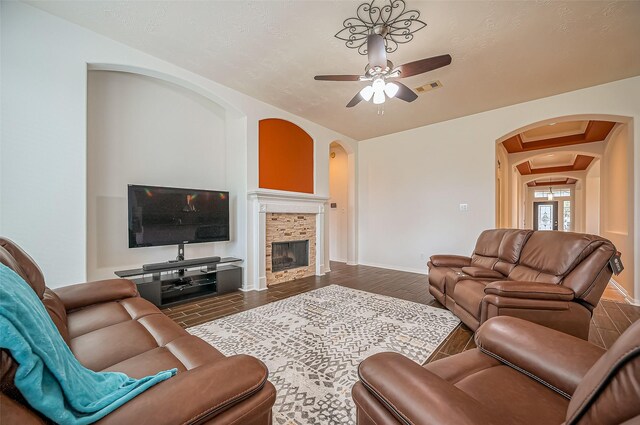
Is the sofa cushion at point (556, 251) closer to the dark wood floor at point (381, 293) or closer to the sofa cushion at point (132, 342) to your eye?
the dark wood floor at point (381, 293)

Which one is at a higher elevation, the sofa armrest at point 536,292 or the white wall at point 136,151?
the white wall at point 136,151

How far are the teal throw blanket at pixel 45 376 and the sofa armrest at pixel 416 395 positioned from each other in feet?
2.35

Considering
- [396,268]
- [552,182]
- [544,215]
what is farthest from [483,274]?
[544,215]

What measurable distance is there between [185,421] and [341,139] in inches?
223

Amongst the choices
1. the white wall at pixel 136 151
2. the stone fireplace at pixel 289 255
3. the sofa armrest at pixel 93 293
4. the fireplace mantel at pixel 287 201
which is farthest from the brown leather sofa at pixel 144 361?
the stone fireplace at pixel 289 255

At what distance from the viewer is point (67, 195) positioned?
257 centimetres

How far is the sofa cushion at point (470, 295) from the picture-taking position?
7.73 ft

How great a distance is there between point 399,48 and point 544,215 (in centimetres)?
1435

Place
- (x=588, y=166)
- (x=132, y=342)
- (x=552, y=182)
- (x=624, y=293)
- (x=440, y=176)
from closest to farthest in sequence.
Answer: (x=132, y=342) → (x=624, y=293) → (x=440, y=176) → (x=588, y=166) → (x=552, y=182)

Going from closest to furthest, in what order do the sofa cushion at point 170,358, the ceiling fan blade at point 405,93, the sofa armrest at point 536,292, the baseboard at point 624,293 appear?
the sofa cushion at point 170,358, the sofa armrest at point 536,292, the ceiling fan blade at point 405,93, the baseboard at point 624,293

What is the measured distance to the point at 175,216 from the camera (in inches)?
137

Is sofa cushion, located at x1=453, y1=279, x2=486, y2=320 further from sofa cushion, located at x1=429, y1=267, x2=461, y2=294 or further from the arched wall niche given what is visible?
the arched wall niche

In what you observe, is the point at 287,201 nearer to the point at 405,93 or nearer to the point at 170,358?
the point at 405,93

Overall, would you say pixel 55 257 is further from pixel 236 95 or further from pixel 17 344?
pixel 236 95
